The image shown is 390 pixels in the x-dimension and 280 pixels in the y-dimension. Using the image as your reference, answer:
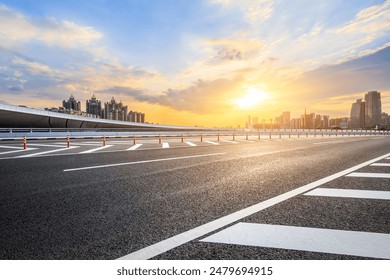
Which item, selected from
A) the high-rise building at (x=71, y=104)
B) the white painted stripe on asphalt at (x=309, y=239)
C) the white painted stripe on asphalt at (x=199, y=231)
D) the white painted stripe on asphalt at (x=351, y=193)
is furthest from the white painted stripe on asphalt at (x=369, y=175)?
the high-rise building at (x=71, y=104)

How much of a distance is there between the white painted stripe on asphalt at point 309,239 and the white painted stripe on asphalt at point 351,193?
1.89 metres

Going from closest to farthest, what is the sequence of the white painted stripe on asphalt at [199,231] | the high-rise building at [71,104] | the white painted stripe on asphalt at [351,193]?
the white painted stripe on asphalt at [199,231], the white painted stripe on asphalt at [351,193], the high-rise building at [71,104]

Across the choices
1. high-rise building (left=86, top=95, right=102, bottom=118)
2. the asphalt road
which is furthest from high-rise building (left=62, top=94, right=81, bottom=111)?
the asphalt road

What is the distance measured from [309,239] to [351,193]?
2782 millimetres

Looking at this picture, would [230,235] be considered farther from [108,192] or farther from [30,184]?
[30,184]

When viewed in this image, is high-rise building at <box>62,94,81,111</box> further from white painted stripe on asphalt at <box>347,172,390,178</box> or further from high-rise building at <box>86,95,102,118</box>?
white painted stripe on asphalt at <box>347,172,390,178</box>

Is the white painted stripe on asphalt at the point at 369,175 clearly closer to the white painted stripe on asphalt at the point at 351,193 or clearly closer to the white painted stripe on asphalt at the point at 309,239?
the white painted stripe on asphalt at the point at 351,193

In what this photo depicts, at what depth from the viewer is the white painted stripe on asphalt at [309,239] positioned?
251 centimetres

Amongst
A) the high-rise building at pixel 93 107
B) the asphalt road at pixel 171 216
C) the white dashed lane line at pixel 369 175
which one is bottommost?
the asphalt road at pixel 171 216

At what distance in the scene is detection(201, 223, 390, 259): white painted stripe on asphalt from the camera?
251cm

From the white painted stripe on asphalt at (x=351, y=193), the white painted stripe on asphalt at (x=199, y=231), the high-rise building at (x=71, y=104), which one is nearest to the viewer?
the white painted stripe on asphalt at (x=199, y=231)

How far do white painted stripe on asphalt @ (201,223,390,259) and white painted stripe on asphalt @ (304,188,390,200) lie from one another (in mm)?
1894
